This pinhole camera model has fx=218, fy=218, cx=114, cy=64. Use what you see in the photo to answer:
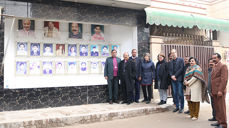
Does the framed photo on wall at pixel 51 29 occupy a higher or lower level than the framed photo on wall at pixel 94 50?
higher

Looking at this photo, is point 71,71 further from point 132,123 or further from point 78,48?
point 132,123

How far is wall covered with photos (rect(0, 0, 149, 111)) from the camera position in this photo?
6280 millimetres

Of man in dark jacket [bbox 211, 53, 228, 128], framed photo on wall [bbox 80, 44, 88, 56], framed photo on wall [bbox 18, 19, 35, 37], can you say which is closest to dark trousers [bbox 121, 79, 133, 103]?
framed photo on wall [bbox 80, 44, 88, 56]

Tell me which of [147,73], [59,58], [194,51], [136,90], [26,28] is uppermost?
[26,28]

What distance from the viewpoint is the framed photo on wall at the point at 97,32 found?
8336mm

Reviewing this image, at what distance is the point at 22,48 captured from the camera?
281 inches

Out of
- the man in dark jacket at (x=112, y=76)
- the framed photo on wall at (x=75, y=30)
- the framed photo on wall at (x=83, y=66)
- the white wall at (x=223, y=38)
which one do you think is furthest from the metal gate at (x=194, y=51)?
the framed photo on wall at (x=75, y=30)

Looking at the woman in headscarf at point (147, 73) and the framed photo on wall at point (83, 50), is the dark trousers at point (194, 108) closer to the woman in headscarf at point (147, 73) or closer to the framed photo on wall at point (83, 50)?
the woman in headscarf at point (147, 73)

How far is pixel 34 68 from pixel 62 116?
2608 millimetres

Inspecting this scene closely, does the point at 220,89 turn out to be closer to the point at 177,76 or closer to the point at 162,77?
the point at 177,76

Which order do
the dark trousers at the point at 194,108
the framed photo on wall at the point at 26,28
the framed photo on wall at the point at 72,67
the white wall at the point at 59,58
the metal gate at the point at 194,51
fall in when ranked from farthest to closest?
the metal gate at the point at 194,51 → the framed photo on wall at the point at 72,67 → the framed photo on wall at the point at 26,28 → the white wall at the point at 59,58 → the dark trousers at the point at 194,108

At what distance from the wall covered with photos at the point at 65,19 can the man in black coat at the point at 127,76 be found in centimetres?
76

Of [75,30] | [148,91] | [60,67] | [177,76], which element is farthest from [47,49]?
[177,76]

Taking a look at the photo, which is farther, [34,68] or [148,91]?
[148,91]
